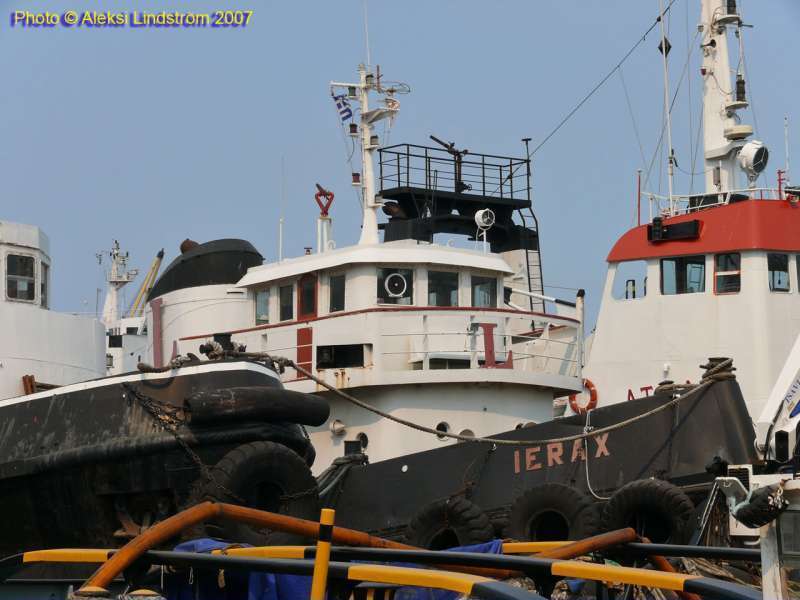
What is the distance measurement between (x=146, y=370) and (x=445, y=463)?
3.24 metres

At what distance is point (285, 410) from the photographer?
13500 millimetres

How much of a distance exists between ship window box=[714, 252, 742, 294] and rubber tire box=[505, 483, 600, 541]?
6.16 m

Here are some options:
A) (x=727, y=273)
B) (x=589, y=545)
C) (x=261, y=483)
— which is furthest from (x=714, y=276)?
(x=589, y=545)

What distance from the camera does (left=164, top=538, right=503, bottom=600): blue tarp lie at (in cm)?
759

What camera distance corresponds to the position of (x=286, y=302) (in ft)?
61.2

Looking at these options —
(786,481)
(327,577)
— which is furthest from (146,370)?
(786,481)

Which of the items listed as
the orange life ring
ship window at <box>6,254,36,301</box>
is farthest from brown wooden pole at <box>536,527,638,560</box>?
the orange life ring

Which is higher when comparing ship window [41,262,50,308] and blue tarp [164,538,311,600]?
ship window [41,262,50,308]

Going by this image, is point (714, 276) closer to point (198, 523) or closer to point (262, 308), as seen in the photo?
point (262, 308)

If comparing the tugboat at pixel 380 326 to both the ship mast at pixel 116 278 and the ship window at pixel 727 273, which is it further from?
the ship mast at pixel 116 278

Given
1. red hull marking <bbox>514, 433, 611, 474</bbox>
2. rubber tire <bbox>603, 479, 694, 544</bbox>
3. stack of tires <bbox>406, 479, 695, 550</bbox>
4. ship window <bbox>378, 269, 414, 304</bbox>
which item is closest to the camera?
rubber tire <bbox>603, 479, 694, 544</bbox>

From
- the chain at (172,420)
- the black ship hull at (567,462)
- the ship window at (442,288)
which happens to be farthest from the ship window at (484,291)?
the chain at (172,420)

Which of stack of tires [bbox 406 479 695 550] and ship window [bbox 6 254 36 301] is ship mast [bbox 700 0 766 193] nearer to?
stack of tires [bbox 406 479 695 550]

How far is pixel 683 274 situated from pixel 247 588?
39.7 feet
